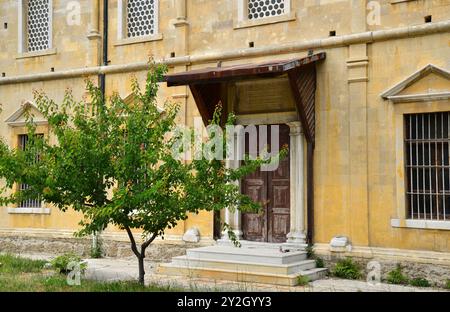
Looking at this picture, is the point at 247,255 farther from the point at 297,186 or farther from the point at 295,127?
the point at 295,127

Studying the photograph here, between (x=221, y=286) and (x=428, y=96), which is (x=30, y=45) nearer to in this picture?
(x=221, y=286)

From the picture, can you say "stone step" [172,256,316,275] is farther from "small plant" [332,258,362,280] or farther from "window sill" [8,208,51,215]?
"window sill" [8,208,51,215]

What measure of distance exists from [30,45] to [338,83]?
9057mm

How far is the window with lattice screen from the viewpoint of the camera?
1617 cm

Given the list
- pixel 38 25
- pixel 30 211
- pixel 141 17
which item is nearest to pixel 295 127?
pixel 141 17

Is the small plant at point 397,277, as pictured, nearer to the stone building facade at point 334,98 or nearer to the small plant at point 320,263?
the stone building facade at point 334,98

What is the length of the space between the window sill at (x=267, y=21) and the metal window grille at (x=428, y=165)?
10.7 ft

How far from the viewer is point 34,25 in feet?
53.9

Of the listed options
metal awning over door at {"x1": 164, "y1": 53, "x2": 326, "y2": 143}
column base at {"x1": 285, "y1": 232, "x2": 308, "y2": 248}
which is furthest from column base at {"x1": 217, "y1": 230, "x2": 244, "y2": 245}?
metal awning over door at {"x1": 164, "y1": 53, "x2": 326, "y2": 143}

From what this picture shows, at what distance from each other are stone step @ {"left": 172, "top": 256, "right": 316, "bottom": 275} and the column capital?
8.66ft

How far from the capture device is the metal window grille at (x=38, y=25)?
16188 mm

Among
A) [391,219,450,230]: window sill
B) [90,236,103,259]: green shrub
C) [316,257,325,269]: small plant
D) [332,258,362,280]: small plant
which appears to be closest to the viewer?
[391,219,450,230]: window sill
